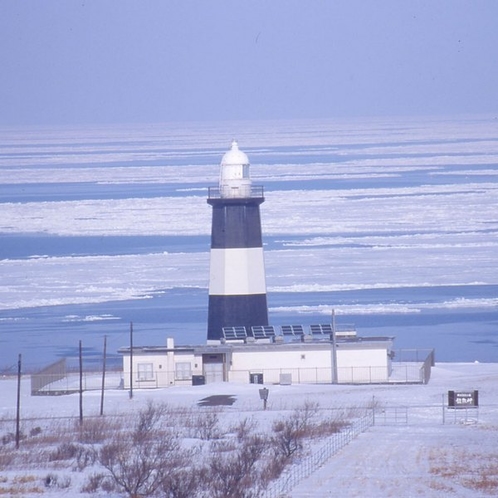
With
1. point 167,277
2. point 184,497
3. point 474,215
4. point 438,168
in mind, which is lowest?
point 184,497

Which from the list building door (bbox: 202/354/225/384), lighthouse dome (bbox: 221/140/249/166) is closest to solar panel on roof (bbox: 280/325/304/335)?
building door (bbox: 202/354/225/384)

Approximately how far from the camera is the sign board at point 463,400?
63.2 ft

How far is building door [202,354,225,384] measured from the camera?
22953 mm

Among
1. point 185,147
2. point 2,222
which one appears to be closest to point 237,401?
point 2,222

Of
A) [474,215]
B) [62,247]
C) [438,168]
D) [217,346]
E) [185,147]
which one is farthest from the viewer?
[185,147]

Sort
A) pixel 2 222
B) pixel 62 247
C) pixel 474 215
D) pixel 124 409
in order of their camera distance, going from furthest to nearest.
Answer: pixel 2 222 < pixel 474 215 < pixel 62 247 < pixel 124 409

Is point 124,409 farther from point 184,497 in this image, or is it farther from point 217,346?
point 184,497

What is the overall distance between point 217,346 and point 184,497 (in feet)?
31.0

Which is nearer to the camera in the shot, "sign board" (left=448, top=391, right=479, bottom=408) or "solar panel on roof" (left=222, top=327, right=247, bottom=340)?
"sign board" (left=448, top=391, right=479, bottom=408)

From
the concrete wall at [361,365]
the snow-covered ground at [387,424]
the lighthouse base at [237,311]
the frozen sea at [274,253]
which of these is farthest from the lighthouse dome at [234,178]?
the frozen sea at [274,253]

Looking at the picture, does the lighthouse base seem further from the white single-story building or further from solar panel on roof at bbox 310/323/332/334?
solar panel on roof at bbox 310/323/332/334

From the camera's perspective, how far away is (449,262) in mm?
39562

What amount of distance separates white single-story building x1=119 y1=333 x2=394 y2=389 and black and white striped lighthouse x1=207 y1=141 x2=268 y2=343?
0.49 meters

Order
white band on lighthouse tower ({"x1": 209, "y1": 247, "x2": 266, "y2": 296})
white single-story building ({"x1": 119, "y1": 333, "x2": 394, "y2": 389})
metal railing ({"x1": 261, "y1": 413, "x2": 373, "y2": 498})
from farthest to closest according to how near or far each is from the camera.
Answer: white band on lighthouse tower ({"x1": 209, "y1": 247, "x2": 266, "y2": 296})
white single-story building ({"x1": 119, "y1": 333, "x2": 394, "y2": 389})
metal railing ({"x1": 261, "y1": 413, "x2": 373, "y2": 498})
